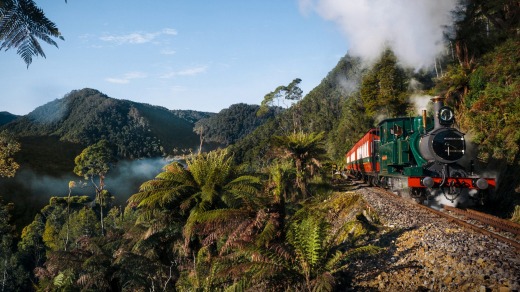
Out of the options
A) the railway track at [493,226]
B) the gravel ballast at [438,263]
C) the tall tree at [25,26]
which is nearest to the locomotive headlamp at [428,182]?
the railway track at [493,226]

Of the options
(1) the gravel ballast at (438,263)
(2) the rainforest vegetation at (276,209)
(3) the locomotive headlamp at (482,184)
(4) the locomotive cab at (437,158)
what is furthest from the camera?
(4) the locomotive cab at (437,158)

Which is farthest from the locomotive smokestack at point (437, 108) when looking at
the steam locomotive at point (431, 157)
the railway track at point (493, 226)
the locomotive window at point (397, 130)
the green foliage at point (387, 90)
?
the green foliage at point (387, 90)

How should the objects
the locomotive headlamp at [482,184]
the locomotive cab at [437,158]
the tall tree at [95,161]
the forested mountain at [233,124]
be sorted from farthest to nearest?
the forested mountain at [233,124] → the tall tree at [95,161] → the locomotive cab at [437,158] → the locomotive headlamp at [482,184]

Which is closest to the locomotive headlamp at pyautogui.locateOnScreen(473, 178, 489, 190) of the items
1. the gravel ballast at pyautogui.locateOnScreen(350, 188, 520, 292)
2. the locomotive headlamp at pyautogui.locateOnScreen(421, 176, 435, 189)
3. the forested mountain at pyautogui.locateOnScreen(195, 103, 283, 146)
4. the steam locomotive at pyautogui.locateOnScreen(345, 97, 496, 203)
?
the steam locomotive at pyautogui.locateOnScreen(345, 97, 496, 203)

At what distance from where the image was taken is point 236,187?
27.9 feet

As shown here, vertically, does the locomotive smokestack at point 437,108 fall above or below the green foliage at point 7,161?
above

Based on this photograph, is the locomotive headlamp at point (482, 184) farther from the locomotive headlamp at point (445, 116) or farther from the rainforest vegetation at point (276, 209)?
the rainforest vegetation at point (276, 209)

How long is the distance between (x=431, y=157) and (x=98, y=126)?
5839 inches

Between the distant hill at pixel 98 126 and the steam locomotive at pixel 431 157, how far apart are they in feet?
402

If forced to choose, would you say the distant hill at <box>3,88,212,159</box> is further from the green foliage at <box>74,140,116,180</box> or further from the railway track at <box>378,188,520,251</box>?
the railway track at <box>378,188,520,251</box>

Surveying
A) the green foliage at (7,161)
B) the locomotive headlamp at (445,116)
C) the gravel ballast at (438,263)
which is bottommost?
the gravel ballast at (438,263)

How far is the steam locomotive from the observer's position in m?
10.6

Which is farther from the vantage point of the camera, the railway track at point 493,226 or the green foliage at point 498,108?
the green foliage at point 498,108

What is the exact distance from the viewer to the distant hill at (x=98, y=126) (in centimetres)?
13300
